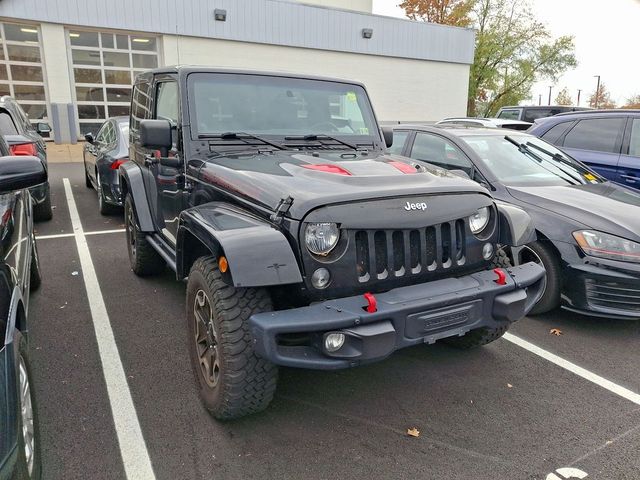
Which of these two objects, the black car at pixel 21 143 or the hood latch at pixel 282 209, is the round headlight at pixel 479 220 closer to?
the hood latch at pixel 282 209

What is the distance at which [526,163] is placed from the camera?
5230 mm

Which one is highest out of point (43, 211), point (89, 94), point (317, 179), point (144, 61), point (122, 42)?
point (122, 42)

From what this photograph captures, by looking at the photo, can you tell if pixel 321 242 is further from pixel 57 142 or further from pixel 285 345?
pixel 57 142

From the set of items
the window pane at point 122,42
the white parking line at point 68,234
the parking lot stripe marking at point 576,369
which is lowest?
the parking lot stripe marking at point 576,369

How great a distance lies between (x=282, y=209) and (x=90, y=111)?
17120 mm

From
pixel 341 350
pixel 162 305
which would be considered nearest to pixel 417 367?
pixel 341 350

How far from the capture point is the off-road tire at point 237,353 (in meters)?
2.49

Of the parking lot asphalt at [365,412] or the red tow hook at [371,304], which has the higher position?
the red tow hook at [371,304]

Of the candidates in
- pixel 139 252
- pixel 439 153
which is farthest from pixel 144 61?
pixel 439 153

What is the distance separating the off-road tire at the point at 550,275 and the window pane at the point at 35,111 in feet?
55.7

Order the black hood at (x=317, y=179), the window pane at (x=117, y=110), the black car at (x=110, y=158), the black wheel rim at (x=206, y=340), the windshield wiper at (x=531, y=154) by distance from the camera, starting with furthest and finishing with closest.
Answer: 1. the window pane at (x=117, y=110)
2. the black car at (x=110, y=158)
3. the windshield wiper at (x=531, y=154)
4. the black wheel rim at (x=206, y=340)
5. the black hood at (x=317, y=179)

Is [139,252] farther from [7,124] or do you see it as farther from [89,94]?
[89,94]

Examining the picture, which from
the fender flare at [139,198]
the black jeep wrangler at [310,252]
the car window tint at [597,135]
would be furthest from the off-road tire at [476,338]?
the car window tint at [597,135]

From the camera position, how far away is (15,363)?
1896mm
